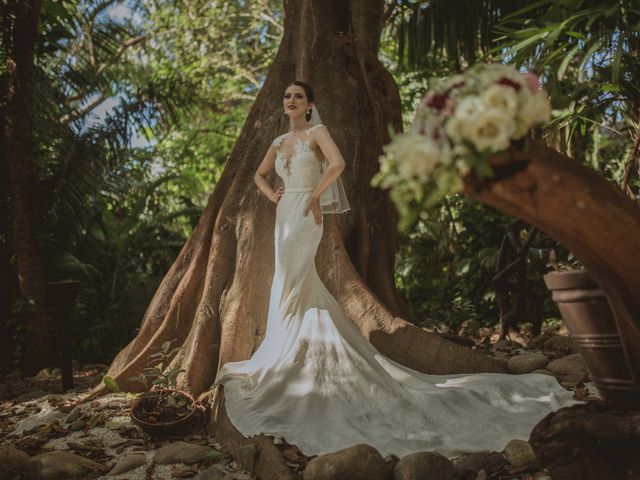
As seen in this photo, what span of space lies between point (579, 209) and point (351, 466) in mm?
1834

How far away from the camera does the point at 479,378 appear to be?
4625mm

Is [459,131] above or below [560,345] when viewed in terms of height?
above

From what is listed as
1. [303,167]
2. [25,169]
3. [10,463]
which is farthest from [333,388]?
[25,169]

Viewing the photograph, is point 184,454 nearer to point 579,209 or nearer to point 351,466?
point 351,466

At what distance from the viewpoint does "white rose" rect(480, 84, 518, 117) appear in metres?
1.94

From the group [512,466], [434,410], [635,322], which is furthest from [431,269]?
[635,322]

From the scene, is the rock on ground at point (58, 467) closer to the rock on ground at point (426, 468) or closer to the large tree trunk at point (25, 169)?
the rock on ground at point (426, 468)

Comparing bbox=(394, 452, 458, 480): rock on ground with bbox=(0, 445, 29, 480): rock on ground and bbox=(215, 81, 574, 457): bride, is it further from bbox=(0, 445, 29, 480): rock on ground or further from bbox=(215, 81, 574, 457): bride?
bbox=(0, 445, 29, 480): rock on ground

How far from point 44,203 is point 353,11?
15.3 feet

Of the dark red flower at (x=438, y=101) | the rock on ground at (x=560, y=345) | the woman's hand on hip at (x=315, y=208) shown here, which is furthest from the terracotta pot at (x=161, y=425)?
the rock on ground at (x=560, y=345)

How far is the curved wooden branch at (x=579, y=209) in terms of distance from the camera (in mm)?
2105

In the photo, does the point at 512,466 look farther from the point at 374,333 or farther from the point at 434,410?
the point at 374,333

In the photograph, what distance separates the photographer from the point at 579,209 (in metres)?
2.14

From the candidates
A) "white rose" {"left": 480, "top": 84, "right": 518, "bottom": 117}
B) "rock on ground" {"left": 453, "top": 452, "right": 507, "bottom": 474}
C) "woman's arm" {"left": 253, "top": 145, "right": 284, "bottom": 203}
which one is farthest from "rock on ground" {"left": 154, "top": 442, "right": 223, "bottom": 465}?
"white rose" {"left": 480, "top": 84, "right": 518, "bottom": 117}
